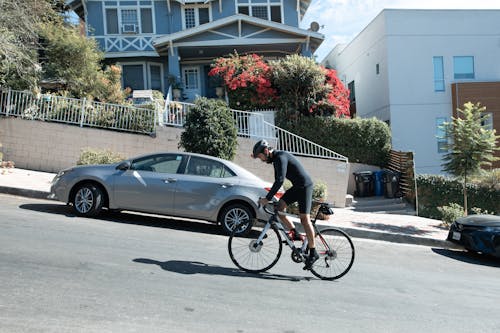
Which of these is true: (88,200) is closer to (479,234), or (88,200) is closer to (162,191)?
(162,191)

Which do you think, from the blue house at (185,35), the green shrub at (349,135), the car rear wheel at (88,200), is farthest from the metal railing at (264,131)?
the blue house at (185,35)

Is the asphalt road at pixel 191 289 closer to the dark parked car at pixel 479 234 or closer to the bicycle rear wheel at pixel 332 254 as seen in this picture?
the bicycle rear wheel at pixel 332 254

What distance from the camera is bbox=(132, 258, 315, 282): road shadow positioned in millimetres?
5871

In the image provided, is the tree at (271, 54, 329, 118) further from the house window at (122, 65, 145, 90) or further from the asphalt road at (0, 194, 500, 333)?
the house window at (122, 65, 145, 90)

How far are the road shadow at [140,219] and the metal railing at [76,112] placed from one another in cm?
474

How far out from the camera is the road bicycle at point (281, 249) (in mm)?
6117

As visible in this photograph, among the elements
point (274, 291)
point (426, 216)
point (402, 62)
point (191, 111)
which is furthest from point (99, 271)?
point (402, 62)

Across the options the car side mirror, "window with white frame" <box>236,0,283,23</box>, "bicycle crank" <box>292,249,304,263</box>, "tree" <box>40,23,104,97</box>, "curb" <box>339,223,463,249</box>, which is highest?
"window with white frame" <box>236,0,283,23</box>

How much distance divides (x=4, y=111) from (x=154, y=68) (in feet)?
35.3

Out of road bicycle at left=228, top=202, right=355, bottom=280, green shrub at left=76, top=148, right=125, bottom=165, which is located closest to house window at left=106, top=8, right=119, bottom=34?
green shrub at left=76, top=148, right=125, bottom=165

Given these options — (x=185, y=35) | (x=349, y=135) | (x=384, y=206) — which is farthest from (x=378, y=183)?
A: (x=185, y=35)

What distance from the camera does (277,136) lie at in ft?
48.2

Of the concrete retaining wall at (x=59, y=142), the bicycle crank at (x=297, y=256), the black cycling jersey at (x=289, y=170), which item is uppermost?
the concrete retaining wall at (x=59, y=142)

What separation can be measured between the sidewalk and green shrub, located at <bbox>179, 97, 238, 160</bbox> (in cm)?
332
